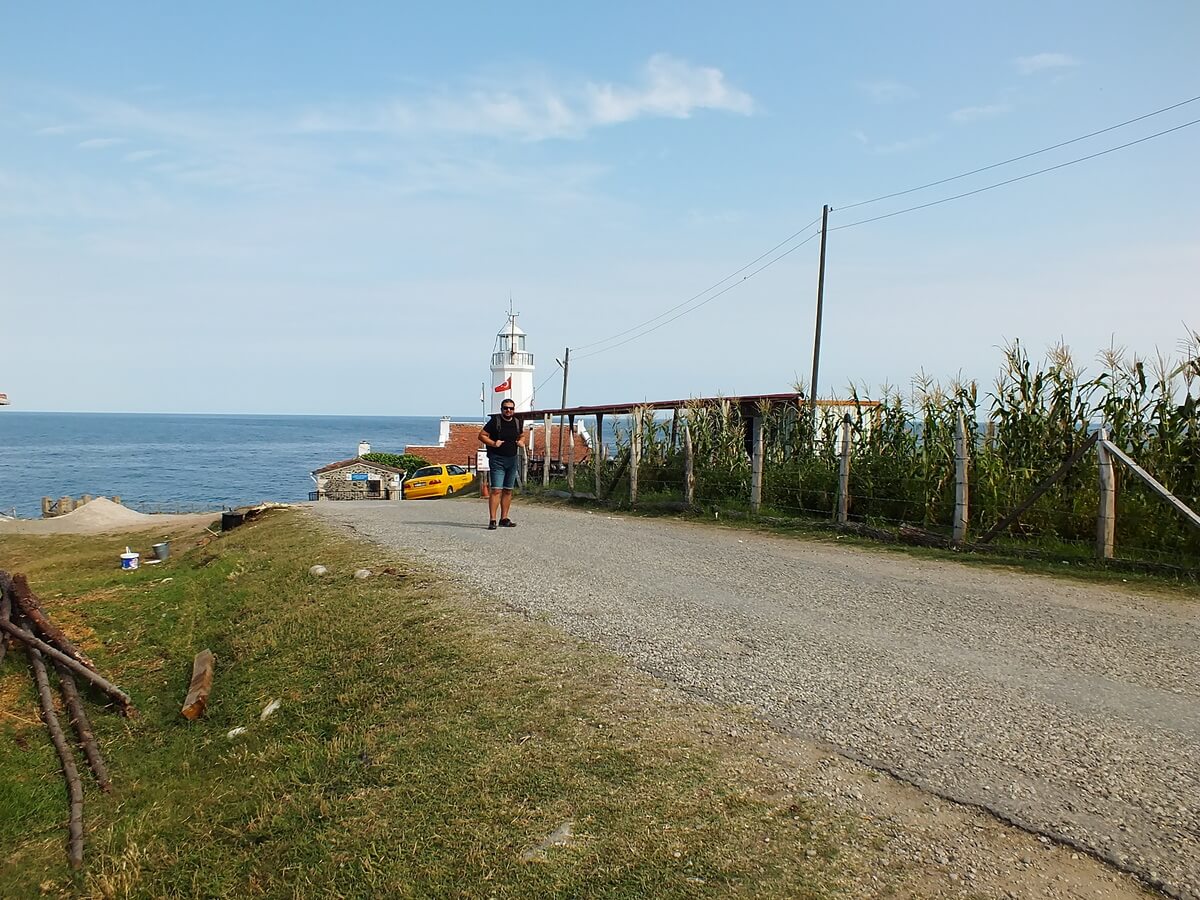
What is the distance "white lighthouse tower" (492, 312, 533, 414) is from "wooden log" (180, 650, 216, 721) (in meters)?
46.5

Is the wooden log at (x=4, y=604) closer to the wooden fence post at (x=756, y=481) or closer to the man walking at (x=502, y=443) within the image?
the man walking at (x=502, y=443)

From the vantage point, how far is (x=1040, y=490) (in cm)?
1064

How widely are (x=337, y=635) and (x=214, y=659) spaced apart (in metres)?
1.48

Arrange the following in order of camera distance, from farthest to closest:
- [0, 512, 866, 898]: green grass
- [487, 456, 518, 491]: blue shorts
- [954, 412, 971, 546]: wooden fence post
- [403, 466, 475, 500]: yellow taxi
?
[403, 466, 475, 500]: yellow taxi → [487, 456, 518, 491]: blue shorts → [954, 412, 971, 546]: wooden fence post → [0, 512, 866, 898]: green grass

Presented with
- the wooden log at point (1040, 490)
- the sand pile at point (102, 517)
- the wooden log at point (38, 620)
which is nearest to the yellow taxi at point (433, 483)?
the sand pile at point (102, 517)

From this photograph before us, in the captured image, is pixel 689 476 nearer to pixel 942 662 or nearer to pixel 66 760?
pixel 942 662

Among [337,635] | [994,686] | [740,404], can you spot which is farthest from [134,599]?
[740,404]

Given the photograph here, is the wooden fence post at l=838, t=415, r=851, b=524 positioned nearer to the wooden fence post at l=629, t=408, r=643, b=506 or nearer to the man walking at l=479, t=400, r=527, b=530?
the man walking at l=479, t=400, r=527, b=530

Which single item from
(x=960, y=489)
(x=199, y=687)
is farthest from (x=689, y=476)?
(x=199, y=687)

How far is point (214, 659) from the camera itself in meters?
8.59

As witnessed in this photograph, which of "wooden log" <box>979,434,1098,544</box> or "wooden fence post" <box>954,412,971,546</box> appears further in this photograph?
"wooden fence post" <box>954,412,971,546</box>

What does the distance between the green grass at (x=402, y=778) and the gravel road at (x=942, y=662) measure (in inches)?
25.7

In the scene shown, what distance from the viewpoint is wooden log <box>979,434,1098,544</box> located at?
413 inches

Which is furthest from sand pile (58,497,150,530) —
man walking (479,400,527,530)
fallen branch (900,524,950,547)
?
fallen branch (900,524,950,547)
